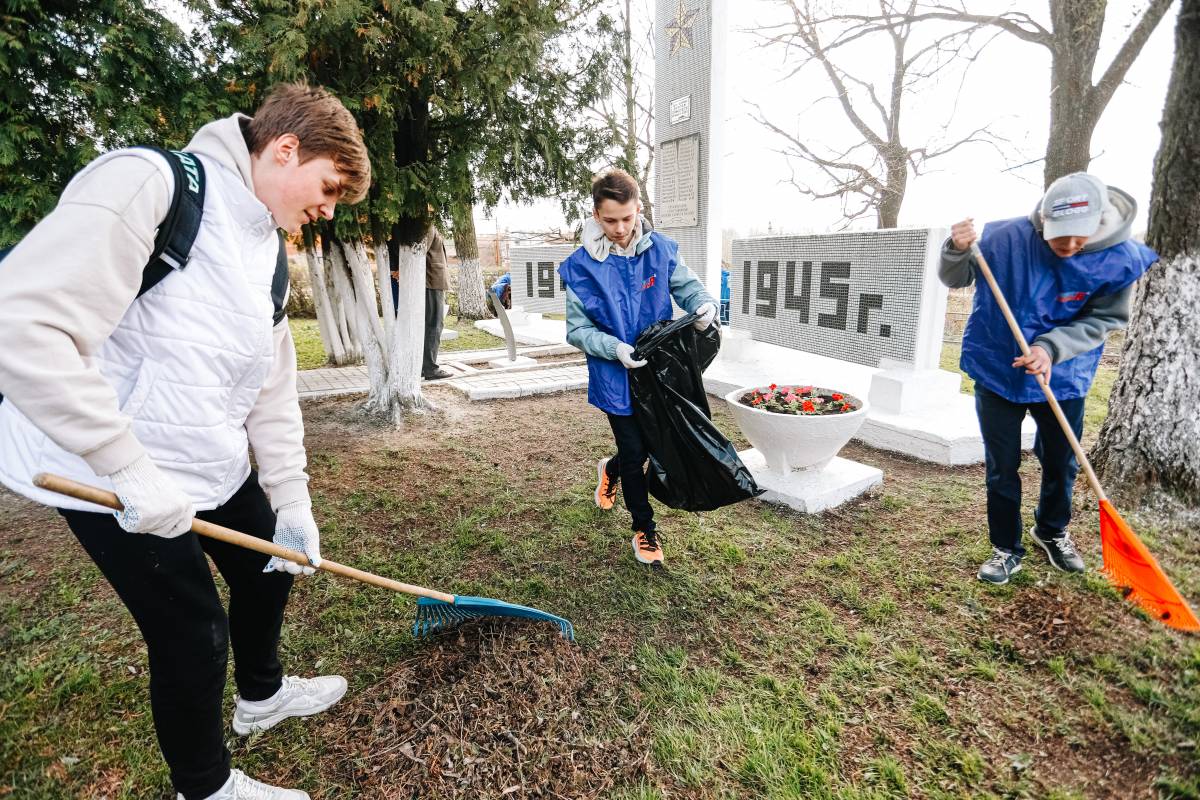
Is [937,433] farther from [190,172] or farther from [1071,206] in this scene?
[190,172]

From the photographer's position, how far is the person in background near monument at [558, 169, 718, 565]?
8.86ft

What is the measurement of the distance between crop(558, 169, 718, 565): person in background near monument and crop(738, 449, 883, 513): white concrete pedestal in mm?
1113

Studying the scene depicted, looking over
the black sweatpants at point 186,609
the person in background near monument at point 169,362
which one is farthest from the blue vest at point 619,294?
the black sweatpants at point 186,609

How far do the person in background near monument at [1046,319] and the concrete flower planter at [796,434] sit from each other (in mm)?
871

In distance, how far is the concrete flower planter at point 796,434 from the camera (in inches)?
139

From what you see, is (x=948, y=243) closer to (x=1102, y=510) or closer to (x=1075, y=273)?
(x=1075, y=273)

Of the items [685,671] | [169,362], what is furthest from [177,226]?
[685,671]

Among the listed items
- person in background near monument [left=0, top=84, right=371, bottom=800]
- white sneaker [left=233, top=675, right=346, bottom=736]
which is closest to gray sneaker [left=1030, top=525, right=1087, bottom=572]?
white sneaker [left=233, top=675, right=346, bottom=736]

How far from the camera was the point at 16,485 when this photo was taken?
1.29m

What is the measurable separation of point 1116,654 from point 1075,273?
1478 mm

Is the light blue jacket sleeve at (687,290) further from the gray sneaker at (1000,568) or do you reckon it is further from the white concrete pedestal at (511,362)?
the white concrete pedestal at (511,362)

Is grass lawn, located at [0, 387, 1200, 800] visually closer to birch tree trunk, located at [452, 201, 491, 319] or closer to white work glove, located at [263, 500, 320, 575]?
white work glove, located at [263, 500, 320, 575]

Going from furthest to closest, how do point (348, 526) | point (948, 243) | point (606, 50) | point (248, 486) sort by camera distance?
point (606, 50), point (348, 526), point (948, 243), point (248, 486)

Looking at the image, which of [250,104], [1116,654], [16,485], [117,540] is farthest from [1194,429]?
[250,104]
